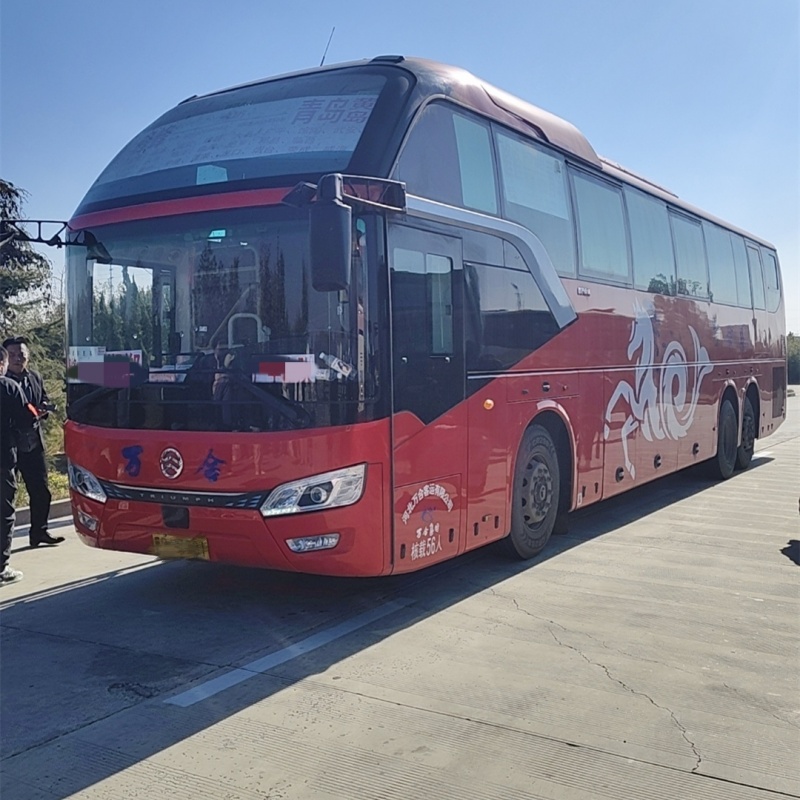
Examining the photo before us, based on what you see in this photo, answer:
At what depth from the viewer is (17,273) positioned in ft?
47.5

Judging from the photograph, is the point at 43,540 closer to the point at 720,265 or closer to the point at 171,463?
the point at 171,463

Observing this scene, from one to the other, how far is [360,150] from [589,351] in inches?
151

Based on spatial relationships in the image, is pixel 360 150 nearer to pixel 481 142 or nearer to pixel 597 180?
pixel 481 142

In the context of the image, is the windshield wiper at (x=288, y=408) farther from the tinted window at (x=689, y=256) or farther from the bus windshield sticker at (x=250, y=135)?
the tinted window at (x=689, y=256)

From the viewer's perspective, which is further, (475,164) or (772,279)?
(772,279)

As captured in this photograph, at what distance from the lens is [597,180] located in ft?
31.1

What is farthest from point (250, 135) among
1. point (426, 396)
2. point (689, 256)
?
point (689, 256)

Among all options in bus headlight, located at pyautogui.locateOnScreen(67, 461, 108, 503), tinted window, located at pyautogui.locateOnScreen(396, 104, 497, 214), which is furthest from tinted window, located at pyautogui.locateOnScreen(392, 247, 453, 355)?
bus headlight, located at pyautogui.locateOnScreen(67, 461, 108, 503)

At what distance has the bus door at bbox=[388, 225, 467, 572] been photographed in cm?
613

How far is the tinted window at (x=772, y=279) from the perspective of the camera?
52.8 ft

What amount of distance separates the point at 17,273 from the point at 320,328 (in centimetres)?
1041

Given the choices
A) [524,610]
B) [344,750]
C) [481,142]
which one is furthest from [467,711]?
[481,142]

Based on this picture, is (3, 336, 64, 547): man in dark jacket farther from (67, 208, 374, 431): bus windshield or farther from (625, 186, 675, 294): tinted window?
(625, 186, 675, 294): tinted window

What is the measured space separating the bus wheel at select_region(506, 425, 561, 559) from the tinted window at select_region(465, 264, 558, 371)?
0.81 metres
